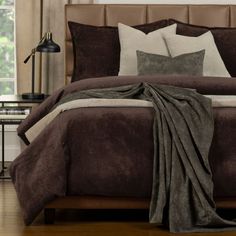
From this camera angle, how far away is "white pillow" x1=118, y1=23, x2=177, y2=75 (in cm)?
508

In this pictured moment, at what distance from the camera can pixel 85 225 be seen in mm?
3615

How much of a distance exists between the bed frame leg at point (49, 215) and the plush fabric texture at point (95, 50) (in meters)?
1.79

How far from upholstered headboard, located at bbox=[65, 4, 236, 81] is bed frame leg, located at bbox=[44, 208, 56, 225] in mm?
2292

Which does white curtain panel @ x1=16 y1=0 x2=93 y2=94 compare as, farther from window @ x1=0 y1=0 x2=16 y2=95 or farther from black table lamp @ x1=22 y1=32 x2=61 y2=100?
black table lamp @ x1=22 y1=32 x2=61 y2=100

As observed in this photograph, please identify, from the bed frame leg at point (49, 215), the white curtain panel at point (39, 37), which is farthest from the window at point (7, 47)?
the bed frame leg at point (49, 215)

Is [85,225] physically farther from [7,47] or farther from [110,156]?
[7,47]

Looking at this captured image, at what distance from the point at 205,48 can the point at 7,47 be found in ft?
6.24

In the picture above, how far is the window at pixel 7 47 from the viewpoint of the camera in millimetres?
6090

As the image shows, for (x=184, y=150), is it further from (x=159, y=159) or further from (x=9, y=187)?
(x=9, y=187)

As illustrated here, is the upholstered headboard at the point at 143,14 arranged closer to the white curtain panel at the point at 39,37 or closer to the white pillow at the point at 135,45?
the white curtain panel at the point at 39,37

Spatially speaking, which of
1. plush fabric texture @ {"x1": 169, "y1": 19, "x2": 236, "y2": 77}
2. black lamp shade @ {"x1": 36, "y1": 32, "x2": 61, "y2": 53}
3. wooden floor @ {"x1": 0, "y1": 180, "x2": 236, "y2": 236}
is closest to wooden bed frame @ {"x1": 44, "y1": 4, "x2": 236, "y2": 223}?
plush fabric texture @ {"x1": 169, "y1": 19, "x2": 236, "y2": 77}

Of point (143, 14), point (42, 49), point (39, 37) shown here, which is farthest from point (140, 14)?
point (42, 49)

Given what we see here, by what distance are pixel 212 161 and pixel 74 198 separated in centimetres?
72

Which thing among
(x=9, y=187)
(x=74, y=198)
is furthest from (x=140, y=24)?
(x=74, y=198)
